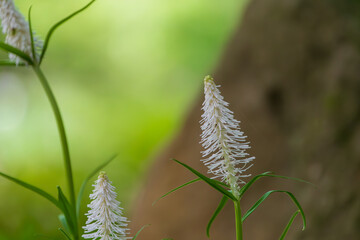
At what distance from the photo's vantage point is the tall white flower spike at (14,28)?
478 mm

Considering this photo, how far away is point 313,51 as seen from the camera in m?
1.95

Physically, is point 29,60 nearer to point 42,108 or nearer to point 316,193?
point 316,193

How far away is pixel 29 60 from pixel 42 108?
19.1 ft

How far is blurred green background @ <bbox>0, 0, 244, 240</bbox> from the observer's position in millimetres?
5891

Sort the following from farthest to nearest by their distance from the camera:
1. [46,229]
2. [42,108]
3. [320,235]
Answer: [42,108], [46,229], [320,235]

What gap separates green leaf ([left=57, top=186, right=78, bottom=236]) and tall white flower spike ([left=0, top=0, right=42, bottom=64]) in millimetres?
150

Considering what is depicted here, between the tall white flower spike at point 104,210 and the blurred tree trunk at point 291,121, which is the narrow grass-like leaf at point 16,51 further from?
the blurred tree trunk at point 291,121

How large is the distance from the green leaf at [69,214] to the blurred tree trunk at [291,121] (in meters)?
1.33

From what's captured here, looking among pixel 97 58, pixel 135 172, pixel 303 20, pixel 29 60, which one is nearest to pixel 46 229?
pixel 135 172

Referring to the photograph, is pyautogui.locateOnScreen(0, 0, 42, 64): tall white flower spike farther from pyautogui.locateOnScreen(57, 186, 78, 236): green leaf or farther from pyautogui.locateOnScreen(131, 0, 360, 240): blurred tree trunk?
pyautogui.locateOnScreen(131, 0, 360, 240): blurred tree trunk

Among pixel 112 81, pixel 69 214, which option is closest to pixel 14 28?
pixel 69 214

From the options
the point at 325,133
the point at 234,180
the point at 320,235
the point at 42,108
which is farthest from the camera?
the point at 42,108

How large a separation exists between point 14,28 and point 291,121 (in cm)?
161

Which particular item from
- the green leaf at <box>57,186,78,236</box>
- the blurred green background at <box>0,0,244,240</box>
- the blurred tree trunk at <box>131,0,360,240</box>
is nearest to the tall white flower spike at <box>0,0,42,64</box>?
the green leaf at <box>57,186,78,236</box>
